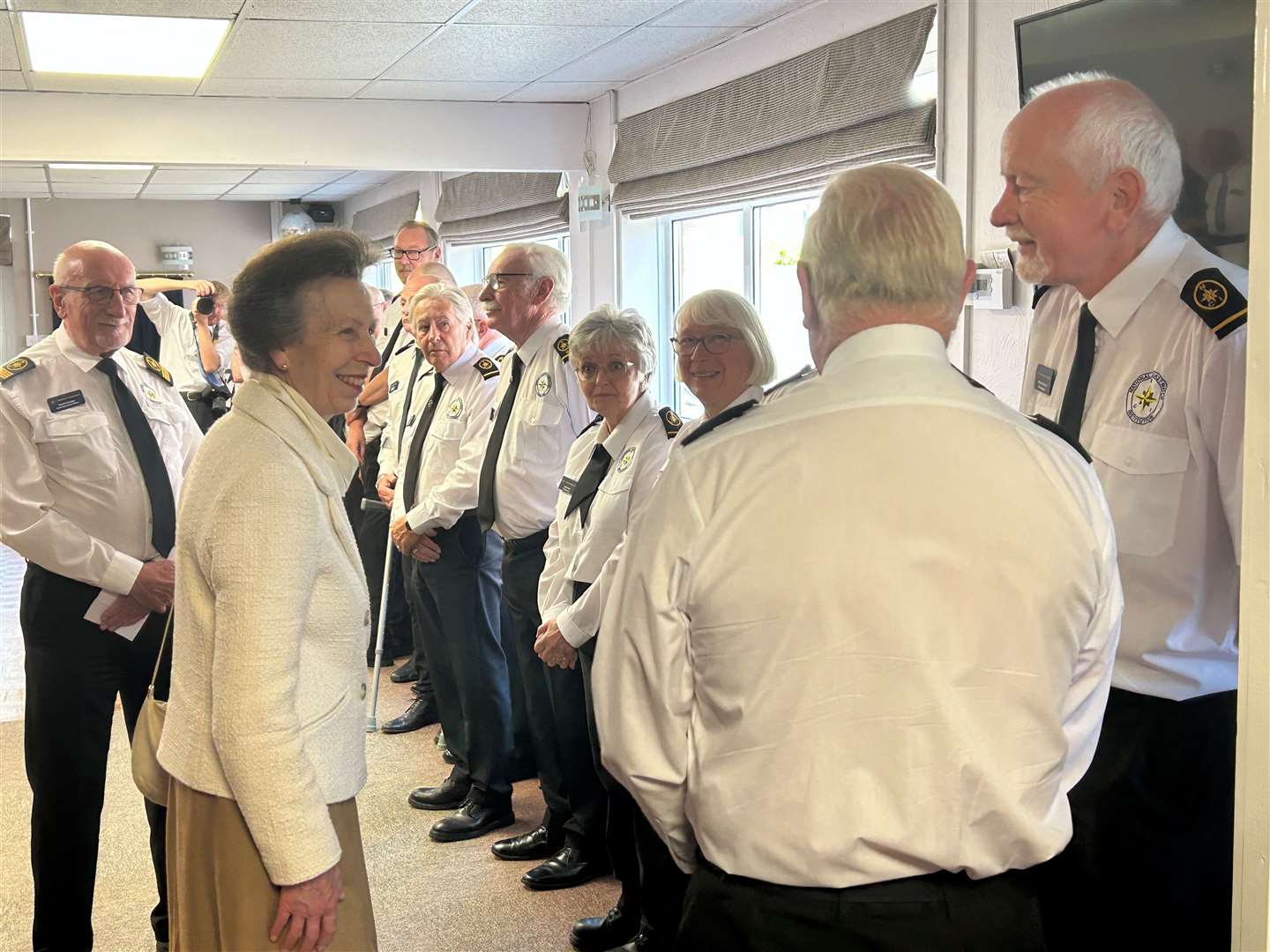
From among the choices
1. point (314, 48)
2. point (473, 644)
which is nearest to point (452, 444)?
point (473, 644)

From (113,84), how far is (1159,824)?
5200 mm

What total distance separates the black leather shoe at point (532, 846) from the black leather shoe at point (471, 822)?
0.51ft

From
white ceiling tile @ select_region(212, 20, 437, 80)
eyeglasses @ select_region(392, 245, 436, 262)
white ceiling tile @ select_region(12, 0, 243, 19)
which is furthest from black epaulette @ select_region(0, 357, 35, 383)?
eyeglasses @ select_region(392, 245, 436, 262)

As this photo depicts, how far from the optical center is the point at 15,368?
273 cm

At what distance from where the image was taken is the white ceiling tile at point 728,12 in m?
4.15

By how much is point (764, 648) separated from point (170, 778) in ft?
3.25

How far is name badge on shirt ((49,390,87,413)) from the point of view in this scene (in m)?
2.75

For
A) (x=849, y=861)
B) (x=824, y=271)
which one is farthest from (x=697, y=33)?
(x=849, y=861)

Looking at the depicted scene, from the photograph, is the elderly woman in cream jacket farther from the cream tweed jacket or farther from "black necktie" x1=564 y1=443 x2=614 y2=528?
"black necktie" x1=564 y1=443 x2=614 y2=528

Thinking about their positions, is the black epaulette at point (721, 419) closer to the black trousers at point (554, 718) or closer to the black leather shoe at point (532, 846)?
the black trousers at point (554, 718)

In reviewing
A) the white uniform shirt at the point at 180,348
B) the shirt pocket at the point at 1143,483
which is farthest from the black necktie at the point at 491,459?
the white uniform shirt at the point at 180,348

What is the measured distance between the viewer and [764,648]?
1.33 meters

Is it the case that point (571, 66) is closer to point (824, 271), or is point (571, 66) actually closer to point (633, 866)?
point (633, 866)

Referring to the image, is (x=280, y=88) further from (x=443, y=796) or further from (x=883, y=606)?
(x=883, y=606)
